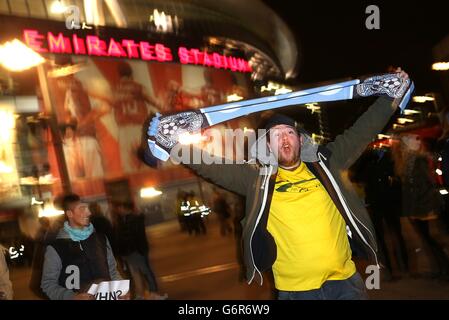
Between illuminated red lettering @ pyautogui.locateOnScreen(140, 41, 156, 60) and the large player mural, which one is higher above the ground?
illuminated red lettering @ pyautogui.locateOnScreen(140, 41, 156, 60)

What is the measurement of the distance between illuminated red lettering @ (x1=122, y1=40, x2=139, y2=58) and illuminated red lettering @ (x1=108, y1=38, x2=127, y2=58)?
26cm

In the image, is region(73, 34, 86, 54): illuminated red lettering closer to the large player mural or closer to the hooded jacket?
the large player mural

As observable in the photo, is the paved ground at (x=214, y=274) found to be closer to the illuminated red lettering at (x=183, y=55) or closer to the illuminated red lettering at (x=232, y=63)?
the illuminated red lettering at (x=183, y=55)

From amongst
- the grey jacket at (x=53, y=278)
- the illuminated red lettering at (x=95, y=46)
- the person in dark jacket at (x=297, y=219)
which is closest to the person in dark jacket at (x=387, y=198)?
the person in dark jacket at (x=297, y=219)

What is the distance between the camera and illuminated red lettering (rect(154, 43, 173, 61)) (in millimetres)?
21344

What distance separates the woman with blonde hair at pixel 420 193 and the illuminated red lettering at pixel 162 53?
55.4 ft

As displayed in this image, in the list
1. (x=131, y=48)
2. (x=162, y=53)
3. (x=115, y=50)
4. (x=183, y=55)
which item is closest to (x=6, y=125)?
(x=115, y=50)

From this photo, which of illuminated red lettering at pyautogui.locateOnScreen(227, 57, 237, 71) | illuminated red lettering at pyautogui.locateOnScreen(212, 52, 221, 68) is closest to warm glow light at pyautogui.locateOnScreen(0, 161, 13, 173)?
illuminated red lettering at pyautogui.locateOnScreen(212, 52, 221, 68)

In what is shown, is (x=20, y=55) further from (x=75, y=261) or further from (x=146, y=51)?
(x=146, y=51)

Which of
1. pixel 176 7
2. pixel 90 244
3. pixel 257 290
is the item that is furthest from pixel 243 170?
pixel 176 7

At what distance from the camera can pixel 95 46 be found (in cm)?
1875

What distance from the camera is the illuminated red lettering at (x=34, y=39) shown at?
16984 millimetres

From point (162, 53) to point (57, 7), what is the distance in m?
→ 4.90
